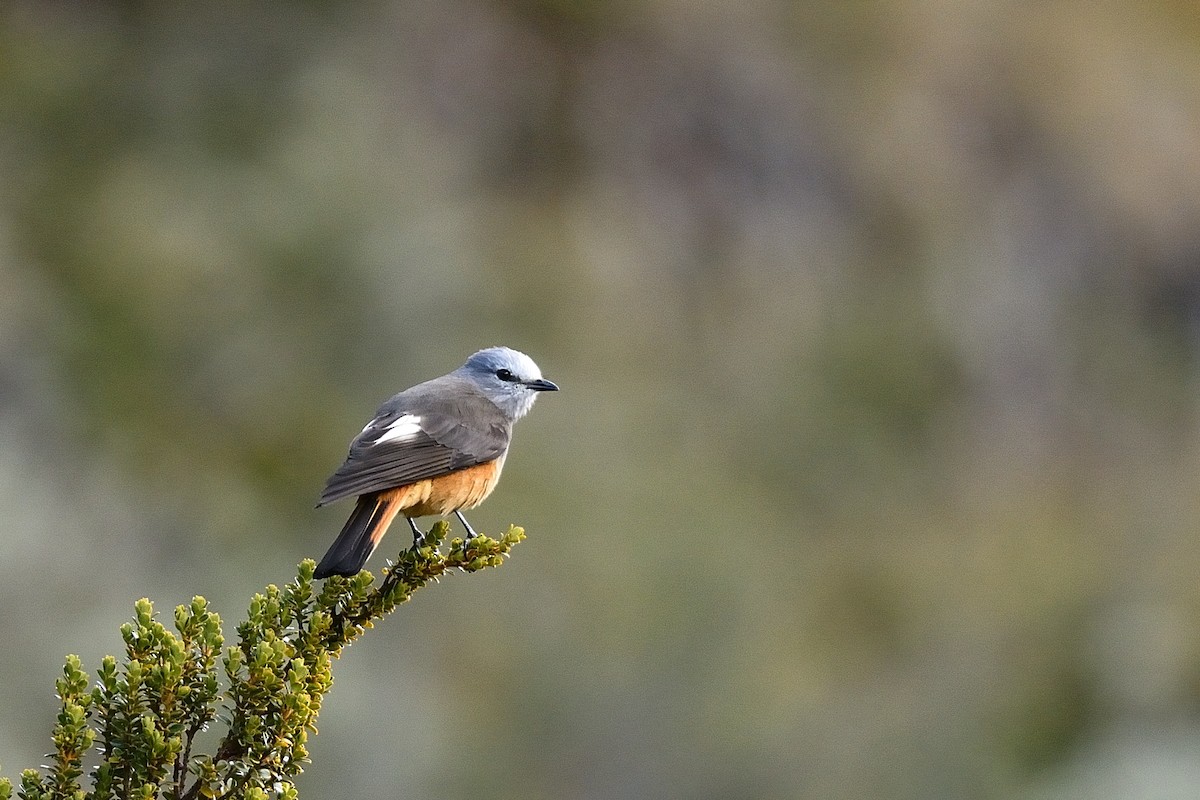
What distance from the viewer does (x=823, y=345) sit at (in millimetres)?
17125

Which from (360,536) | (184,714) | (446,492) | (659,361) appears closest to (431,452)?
(446,492)

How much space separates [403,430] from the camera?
542cm

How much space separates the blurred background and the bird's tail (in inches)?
240

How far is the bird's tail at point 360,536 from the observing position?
399cm

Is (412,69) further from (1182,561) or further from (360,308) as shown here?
(1182,561)

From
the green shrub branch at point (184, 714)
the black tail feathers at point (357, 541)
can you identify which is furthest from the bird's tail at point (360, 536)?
the green shrub branch at point (184, 714)

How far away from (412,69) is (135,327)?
5703 mm

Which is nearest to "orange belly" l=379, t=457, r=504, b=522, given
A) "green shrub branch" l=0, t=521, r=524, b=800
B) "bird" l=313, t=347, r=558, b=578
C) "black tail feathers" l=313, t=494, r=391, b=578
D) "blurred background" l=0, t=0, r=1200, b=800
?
"bird" l=313, t=347, r=558, b=578

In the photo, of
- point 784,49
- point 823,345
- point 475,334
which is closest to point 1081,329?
point 823,345

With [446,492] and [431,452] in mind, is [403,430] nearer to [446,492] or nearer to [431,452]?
[431,452]

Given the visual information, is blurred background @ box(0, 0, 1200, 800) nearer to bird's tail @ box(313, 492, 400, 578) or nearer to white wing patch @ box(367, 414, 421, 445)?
white wing patch @ box(367, 414, 421, 445)

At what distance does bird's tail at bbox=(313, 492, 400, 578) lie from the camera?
3992mm

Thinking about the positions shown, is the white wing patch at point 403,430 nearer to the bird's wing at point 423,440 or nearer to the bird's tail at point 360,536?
the bird's wing at point 423,440

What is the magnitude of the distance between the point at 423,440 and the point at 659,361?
1120cm
